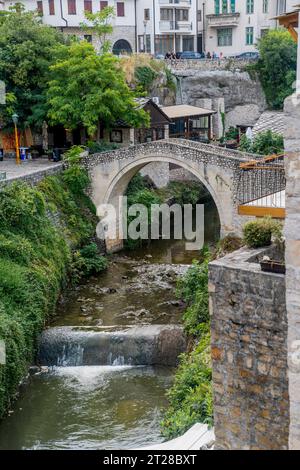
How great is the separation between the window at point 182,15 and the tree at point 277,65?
7534 mm

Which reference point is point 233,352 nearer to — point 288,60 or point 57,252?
point 57,252

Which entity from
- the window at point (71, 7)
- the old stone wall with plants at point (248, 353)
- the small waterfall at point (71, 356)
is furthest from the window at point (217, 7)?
the old stone wall with plants at point (248, 353)

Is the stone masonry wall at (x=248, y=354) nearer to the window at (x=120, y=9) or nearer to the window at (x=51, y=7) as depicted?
the window at (x=51, y=7)

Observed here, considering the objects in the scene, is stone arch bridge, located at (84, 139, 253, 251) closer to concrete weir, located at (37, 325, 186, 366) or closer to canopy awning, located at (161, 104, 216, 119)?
concrete weir, located at (37, 325, 186, 366)

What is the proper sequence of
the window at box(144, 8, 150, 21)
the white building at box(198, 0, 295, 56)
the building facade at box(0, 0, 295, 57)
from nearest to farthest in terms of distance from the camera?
the building facade at box(0, 0, 295, 57) → the window at box(144, 8, 150, 21) → the white building at box(198, 0, 295, 56)

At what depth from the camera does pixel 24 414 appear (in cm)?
1678

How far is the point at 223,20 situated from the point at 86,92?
923 inches

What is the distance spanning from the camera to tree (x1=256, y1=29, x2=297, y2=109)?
43.5 meters

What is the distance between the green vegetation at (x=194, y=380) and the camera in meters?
13.7

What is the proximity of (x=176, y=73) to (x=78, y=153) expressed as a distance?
669 inches

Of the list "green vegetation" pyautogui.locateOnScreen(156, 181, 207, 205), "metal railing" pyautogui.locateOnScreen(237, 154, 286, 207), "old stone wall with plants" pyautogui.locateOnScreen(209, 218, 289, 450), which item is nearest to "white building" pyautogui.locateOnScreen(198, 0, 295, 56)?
"green vegetation" pyautogui.locateOnScreen(156, 181, 207, 205)

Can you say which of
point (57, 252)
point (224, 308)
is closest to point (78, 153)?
point (57, 252)

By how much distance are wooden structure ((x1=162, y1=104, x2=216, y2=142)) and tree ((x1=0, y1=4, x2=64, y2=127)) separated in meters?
7.76

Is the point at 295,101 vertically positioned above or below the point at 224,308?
above
